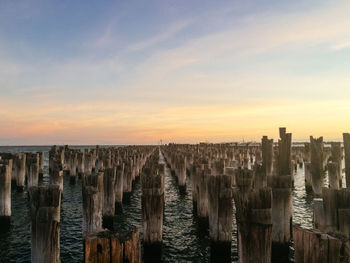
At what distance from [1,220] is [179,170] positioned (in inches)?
458

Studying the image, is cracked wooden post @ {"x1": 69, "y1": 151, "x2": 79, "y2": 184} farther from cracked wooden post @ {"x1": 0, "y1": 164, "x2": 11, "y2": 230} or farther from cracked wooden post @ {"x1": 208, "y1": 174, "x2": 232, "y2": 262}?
cracked wooden post @ {"x1": 208, "y1": 174, "x2": 232, "y2": 262}

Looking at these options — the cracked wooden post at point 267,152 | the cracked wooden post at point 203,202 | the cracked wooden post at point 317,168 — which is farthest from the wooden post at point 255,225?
the cracked wooden post at point 267,152

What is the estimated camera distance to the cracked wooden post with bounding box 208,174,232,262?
8.54m

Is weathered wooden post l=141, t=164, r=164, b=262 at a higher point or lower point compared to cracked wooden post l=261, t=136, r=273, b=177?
lower

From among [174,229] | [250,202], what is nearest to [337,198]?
[250,202]

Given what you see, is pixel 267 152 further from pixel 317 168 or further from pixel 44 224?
pixel 44 224

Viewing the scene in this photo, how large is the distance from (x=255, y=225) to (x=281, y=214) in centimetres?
357

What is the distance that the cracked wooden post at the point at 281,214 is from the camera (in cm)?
876

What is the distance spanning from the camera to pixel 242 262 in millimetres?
5910

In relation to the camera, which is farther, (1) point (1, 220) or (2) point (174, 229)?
(2) point (174, 229)

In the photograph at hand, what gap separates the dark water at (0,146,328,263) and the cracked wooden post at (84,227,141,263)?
6330 mm

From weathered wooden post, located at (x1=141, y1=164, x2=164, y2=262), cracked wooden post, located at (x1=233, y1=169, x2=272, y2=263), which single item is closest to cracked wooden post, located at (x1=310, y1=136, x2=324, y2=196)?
weathered wooden post, located at (x1=141, y1=164, x2=164, y2=262)

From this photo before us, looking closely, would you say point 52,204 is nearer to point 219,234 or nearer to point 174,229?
point 219,234

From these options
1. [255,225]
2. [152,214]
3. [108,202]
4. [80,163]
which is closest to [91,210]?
[152,214]
